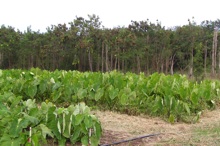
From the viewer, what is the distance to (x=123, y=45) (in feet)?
70.7

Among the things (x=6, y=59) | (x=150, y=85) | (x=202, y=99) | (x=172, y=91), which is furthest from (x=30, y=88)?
(x=6, y=59)

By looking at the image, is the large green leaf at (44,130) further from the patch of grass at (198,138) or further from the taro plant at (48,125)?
the patch of grass at (198,138)

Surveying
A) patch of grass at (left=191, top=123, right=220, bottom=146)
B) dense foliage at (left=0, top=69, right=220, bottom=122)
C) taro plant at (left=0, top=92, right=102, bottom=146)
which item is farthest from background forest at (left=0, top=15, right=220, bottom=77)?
taro plant at (left=0, top=92, right=102, bottom=146)

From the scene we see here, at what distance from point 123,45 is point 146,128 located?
58.0ft

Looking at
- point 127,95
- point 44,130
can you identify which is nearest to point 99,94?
point 127,95

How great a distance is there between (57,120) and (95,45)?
20137 millimetres

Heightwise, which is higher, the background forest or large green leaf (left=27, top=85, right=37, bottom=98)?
the background forest

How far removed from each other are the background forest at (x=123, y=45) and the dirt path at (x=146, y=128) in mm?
15484

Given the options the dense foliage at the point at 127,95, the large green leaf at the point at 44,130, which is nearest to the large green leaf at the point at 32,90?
the dense foliage at the point at 127,95

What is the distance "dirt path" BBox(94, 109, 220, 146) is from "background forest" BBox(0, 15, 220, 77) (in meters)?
15.5

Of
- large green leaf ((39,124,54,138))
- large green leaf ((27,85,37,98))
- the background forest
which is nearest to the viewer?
large green leaf ((39,124,54,138))

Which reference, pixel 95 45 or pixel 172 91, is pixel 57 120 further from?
pixel 95 45

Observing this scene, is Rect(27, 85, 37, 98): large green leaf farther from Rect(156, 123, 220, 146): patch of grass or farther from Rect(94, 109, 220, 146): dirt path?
Rect(156, 123, 220, 146): patch of grass

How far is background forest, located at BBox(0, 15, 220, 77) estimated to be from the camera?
21.4 m
